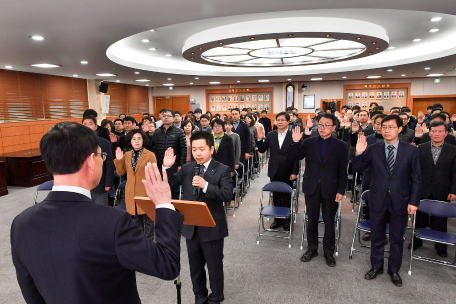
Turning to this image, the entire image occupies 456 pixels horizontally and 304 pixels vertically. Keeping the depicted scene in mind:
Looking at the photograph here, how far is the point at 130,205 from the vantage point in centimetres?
404

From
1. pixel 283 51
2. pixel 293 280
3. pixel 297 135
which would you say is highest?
pixel 283 51

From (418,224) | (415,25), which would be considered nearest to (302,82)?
(415,25)

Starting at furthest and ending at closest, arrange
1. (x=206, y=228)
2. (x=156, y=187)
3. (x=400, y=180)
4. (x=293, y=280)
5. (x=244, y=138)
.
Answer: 1. (x=244, y=138)
2. (x=293, y=280)
3. (x=400, y=180)
4. (x=206, y=228)
5. (x=156, y=187)

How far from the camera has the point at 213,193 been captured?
2.47 m

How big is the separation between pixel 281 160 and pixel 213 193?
8.62 ft

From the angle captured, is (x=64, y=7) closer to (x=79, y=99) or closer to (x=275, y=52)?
(x=275, y=52)

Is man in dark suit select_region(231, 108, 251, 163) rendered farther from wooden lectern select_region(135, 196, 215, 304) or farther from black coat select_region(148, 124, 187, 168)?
wooden lectern select_region(135, 196, 215, 304)

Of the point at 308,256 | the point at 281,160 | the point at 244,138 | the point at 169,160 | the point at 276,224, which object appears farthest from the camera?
the point at 244,138

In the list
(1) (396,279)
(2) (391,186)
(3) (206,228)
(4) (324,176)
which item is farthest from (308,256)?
(3) (206,228)

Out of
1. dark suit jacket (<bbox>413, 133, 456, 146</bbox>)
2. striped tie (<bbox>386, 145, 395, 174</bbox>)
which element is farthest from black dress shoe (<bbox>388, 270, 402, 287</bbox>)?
dark suit jacket (<bbox>413, 133, 456, 146</bbox>)

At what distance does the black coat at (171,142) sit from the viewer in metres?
5.21

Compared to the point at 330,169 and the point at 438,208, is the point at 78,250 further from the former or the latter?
the point at 438,208

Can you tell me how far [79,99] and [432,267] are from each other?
14804mm

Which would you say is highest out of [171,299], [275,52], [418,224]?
[275,52]
